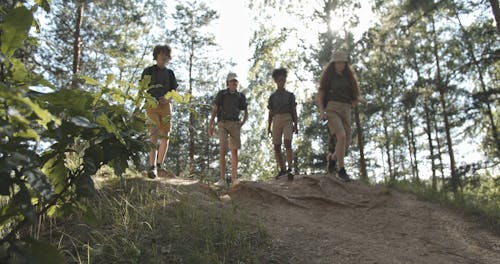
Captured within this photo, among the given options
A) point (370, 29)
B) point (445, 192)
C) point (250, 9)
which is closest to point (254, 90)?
point (250, 9)

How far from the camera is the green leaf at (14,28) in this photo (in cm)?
111

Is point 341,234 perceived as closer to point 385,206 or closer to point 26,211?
point 385,206

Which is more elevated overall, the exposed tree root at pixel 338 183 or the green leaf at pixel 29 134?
the exposed tree root at pixel 338 183

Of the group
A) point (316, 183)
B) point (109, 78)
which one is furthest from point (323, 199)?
point (109, 78)

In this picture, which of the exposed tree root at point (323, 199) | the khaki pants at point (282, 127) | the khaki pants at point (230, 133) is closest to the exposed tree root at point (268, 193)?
the exposed tree root at point (323, 199)

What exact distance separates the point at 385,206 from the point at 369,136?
24969mm

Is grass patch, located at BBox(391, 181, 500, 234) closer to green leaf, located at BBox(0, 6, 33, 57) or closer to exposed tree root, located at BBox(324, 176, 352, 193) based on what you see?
exposed tree root, located at BBox(324, 176, 352, 193)

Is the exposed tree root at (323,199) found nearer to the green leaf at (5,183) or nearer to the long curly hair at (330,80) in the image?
the long curly hair at (330,80)

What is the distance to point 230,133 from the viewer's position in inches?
267

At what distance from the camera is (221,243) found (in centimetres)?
328

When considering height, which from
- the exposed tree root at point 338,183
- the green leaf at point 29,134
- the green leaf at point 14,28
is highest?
the green leaf at point 14,28

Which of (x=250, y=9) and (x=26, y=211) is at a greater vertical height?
(x=250, y=9)

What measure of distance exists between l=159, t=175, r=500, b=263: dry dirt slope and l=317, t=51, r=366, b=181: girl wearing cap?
0.75 meters

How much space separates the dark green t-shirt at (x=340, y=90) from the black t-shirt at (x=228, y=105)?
1.65 m
